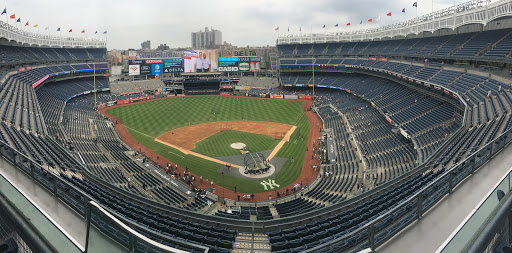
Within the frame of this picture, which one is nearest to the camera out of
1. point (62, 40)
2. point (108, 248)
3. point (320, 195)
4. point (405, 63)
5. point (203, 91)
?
point (108, 248)

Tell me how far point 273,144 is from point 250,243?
101 ft

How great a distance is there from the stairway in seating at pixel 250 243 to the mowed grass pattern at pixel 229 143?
2511cm

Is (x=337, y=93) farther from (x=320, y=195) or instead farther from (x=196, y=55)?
(x=320, y=195)

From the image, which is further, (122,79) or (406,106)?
(122,79)

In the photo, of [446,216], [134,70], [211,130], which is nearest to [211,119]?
[211,130]

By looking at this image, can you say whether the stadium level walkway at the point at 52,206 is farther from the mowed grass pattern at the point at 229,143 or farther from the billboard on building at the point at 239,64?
the billboard on building at the point at 239,64

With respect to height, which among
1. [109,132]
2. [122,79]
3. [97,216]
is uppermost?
[122,79]

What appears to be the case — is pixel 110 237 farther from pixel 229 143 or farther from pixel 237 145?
pixel 229 143

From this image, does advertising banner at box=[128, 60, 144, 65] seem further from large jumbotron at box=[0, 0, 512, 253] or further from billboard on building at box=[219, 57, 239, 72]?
billboard on building at box=[219, 57, 239, 72]

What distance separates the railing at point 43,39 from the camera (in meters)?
55.6

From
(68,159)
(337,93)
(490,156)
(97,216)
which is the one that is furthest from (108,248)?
(337,93)

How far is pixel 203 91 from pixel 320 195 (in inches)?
2781

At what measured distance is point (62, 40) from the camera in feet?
277

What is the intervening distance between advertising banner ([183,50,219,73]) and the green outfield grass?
17104 mm
